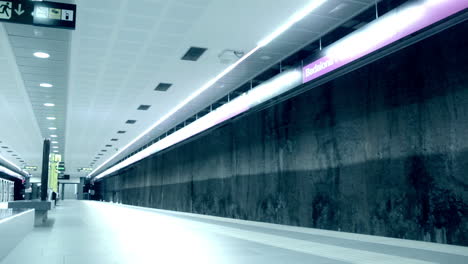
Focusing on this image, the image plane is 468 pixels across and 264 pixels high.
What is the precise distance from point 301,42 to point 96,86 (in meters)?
5.76

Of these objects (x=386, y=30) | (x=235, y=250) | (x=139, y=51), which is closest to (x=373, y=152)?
(x=386, y=30)

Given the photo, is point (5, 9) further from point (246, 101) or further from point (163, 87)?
point (246, 101)

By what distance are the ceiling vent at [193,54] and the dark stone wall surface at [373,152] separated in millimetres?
2228

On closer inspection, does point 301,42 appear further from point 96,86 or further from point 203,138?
point 203,138

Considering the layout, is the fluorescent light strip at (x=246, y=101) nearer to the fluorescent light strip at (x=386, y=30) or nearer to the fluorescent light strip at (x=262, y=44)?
the fluorescent light strip at (x=262, y=44)

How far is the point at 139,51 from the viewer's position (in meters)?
7.80

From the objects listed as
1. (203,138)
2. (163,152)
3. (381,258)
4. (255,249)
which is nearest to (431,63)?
(381,258)

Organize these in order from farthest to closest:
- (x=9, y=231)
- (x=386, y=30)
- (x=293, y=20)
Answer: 1. (x=293, y=20)
2. (x=386, y=30)
3. (x=9, y=231)

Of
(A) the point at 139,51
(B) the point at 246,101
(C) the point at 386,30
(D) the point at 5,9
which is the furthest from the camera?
(B) the point at 246,101

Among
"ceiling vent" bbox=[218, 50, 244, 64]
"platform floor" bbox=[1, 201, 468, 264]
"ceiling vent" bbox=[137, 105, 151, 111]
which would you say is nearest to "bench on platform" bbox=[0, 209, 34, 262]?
"platform floor" bbox=[1, 201, 468, 264]

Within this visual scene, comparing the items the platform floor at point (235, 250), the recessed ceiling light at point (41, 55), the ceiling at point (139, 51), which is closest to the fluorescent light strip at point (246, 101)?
the ceiling at point (139, 51)

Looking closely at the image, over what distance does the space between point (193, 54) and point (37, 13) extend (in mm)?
3688

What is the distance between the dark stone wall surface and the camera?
475 cm

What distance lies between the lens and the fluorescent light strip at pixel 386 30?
4660 millimetres
